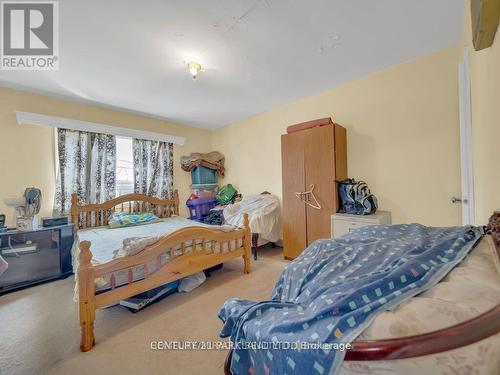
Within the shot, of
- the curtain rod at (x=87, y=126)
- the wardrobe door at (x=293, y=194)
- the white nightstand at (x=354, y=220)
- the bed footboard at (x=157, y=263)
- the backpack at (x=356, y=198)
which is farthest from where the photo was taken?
the wardrobe door at (x=293, y=194)

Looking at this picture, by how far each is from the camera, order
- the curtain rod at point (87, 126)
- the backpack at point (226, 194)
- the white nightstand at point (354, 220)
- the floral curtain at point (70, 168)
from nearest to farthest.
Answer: the white nightstand at point (354, 220) → the curtain rod at point (87, 126) → the floral curtain at point (70, 168) → the backpack at point (226, 194)

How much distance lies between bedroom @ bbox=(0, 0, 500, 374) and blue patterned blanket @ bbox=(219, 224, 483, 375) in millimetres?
22

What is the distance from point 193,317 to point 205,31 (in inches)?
98.6

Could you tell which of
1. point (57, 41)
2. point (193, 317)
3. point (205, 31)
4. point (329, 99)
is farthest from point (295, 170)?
point (57, 41)

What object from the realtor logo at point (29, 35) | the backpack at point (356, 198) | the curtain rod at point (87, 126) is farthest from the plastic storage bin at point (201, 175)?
the backpack at point (356, 198)

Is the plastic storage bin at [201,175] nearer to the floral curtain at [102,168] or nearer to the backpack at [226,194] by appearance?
the backpack at [226,194]

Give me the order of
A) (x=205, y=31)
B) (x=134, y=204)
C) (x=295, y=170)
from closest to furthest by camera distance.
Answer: (x=205, y=31)
(x=295, y=170)
(x=134, y=204)

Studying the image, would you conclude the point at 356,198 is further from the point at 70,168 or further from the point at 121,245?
the point at 70,168

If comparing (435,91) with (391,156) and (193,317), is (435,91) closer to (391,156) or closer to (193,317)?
(391,156)

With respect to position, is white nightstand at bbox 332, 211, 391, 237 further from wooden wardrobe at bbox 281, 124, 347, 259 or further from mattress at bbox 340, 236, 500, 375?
mattress at bbox 340, 236, 500, 375

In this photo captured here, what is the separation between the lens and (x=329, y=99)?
3014mm

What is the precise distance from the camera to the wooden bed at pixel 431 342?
41 centimetres

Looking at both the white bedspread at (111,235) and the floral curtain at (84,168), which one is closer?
the white bedspread at (111,235)

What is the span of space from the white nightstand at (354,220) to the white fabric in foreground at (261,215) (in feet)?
3.42
